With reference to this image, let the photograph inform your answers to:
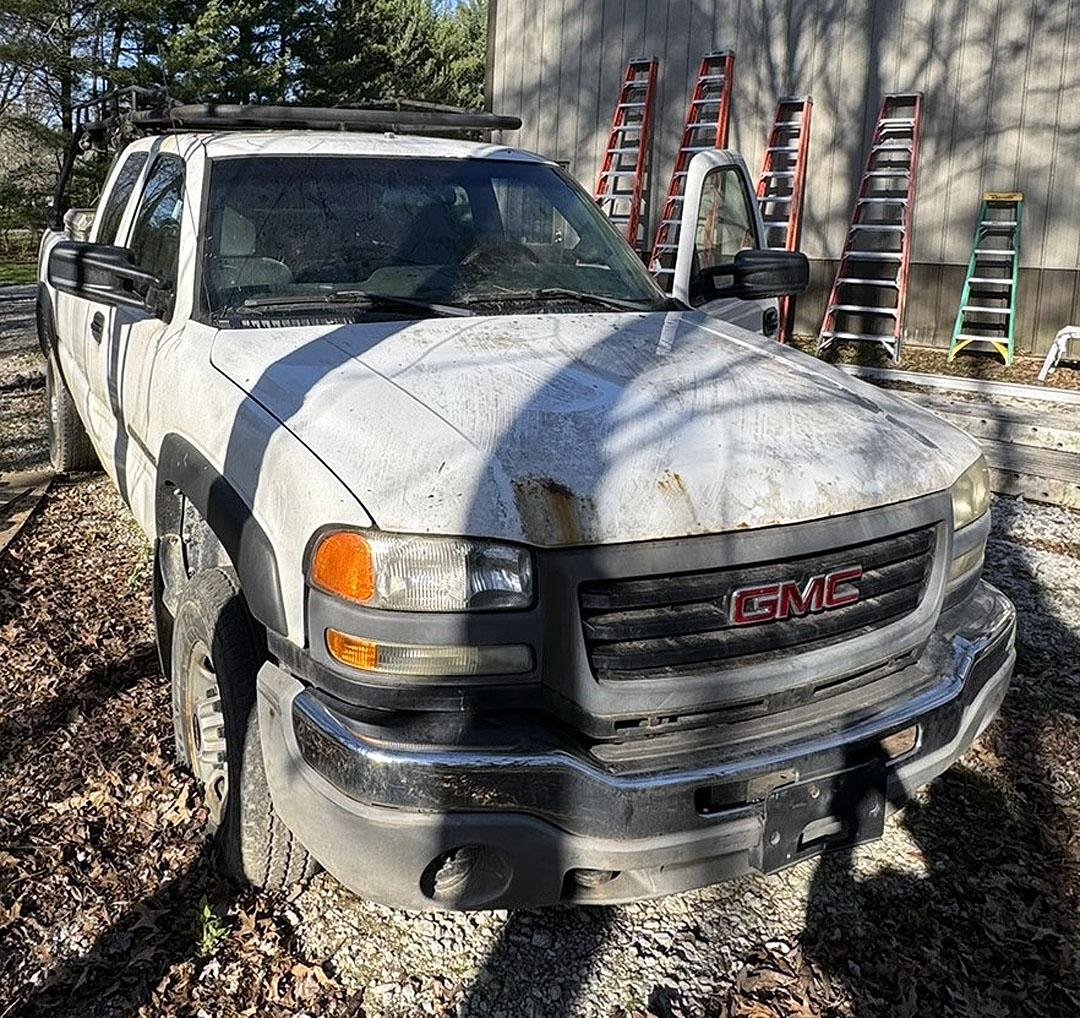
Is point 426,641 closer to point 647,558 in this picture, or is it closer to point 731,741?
point 647,558

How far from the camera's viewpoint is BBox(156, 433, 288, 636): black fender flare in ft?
8.05

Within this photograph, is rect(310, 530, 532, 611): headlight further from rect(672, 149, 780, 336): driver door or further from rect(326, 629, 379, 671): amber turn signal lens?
rect(672, 149, 780, 336): driver door

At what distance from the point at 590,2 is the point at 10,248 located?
22640 millimetres

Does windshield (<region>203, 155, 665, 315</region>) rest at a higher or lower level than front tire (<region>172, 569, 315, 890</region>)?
higher

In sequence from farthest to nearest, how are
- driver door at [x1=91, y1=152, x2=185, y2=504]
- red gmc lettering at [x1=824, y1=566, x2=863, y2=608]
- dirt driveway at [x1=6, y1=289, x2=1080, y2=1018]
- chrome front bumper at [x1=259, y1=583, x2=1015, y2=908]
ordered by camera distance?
driver door at [x1=91, y1=152, x2=185, y2=504]
dirt driveway at [x1=6, y1=289, x2=1080, y2=1018]
red gmc lettering at [x1=824, y1=566, x2=863, y2=608]
chrome front bumper at [x1=259, y1=583, x2=1015, y2=908]

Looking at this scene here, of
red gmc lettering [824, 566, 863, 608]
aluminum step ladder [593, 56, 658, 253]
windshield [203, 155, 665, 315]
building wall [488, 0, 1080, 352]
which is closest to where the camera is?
red gmc lettering [824, 566, 863, 608]

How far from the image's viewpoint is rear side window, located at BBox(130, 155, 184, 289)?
12.5ft

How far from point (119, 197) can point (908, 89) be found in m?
8.73

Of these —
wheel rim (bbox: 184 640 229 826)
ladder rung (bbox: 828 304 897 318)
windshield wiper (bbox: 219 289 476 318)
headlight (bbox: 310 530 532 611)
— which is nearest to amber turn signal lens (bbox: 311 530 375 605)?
headlight (bbox: 310 530 532 611)

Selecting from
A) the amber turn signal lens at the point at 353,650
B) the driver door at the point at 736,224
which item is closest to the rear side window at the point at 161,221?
the amber turn signal lens at the point at 353,650

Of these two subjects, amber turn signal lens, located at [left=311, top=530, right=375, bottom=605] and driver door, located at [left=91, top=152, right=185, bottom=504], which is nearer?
amber turn signal lens, located at [left=311, top=530, right=375, bottom=605]

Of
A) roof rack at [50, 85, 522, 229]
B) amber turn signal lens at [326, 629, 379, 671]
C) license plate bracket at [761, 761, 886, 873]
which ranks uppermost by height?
roof rack at [50, 85, 522, 229]

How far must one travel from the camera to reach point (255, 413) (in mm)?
2742

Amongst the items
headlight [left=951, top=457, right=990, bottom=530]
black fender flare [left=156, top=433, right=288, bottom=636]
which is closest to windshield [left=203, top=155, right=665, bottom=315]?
black fender flare [left=156, top=433, right=288, bottom=636]
